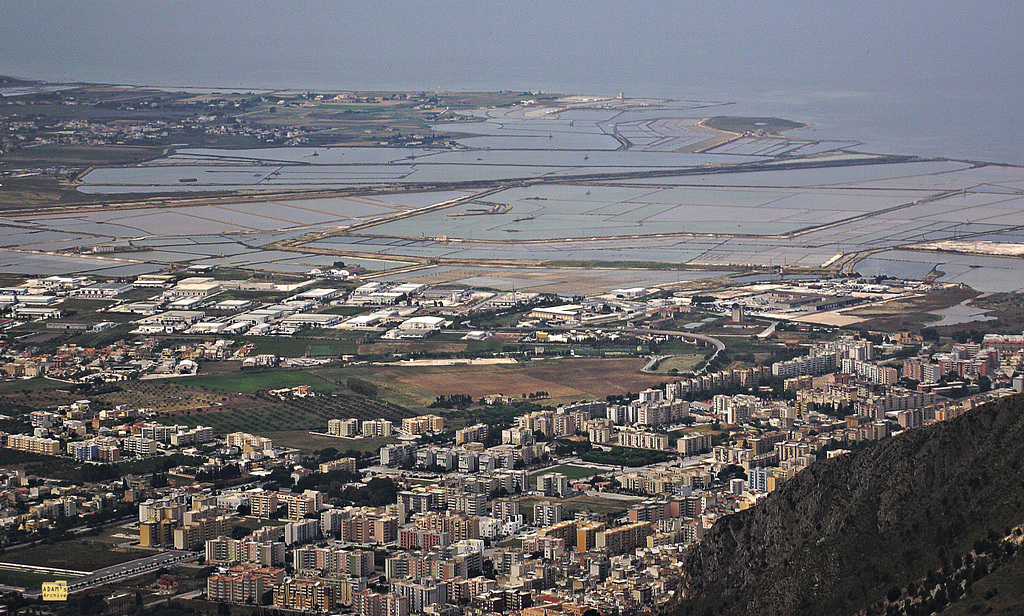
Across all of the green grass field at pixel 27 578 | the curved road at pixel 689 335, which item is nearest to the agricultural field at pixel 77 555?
the green grass field at pixel 27 578

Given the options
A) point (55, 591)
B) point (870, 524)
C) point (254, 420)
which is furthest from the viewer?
point (254, 420)

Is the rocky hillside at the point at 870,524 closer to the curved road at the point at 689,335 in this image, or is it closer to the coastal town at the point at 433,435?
the coastal town at the point at 433,435

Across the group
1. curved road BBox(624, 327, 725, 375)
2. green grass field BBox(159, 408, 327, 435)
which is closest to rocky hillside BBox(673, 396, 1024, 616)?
green grass field BBox(159, 408, 327, 435)

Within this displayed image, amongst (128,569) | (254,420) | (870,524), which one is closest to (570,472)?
(254,420)

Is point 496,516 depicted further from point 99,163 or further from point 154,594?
point 99,163

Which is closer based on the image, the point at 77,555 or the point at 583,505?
the point at 77,555

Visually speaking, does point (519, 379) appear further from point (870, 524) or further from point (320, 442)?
point (870, 524)

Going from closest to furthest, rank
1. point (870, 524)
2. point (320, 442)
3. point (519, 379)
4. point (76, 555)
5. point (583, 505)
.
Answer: point (870, 524) < point (76, 555) < point (583, 505) < point (320, 442) < point (519, 379)
